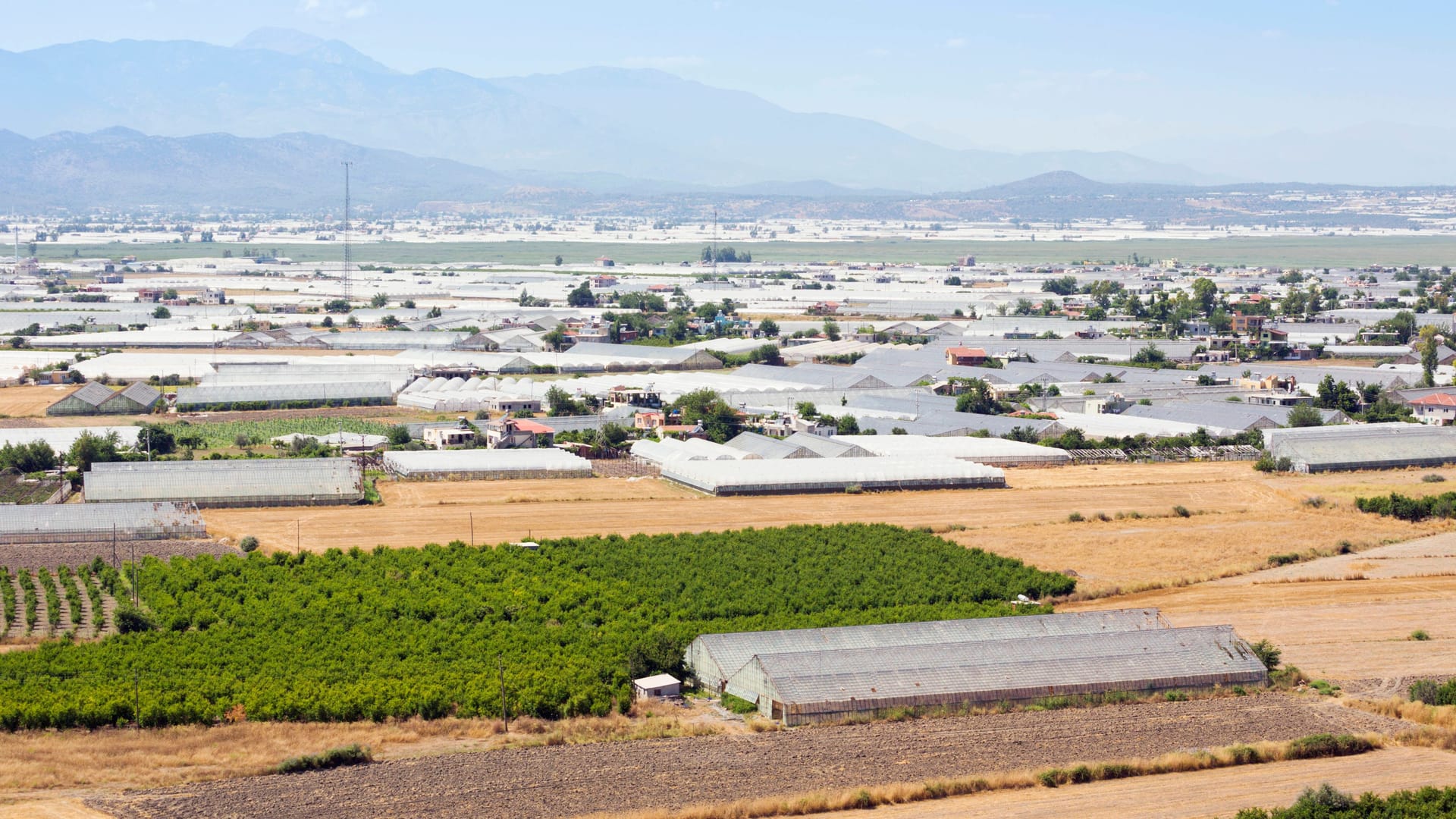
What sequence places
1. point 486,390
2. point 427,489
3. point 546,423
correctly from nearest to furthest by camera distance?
1. point 427,489
2. point 546,423
3. point 486,390

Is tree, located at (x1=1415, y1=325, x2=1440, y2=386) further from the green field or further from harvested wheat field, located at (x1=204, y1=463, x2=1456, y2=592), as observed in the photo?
the green field

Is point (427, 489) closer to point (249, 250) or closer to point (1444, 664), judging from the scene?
point (1444, 664)

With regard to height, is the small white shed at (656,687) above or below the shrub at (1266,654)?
below

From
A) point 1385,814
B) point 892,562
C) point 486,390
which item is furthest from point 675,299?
point 1385,814

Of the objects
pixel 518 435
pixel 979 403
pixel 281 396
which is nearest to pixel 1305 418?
pixel 979 403

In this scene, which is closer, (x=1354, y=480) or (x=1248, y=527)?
(x=1248, y=527)

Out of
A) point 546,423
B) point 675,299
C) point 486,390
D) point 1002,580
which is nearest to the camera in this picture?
point 1002,580

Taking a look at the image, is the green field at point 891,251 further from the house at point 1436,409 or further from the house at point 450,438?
the house at point 450,438

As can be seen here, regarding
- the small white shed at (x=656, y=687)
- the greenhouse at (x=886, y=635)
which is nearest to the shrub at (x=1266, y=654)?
the greenhouse at (x=886, y=635)
